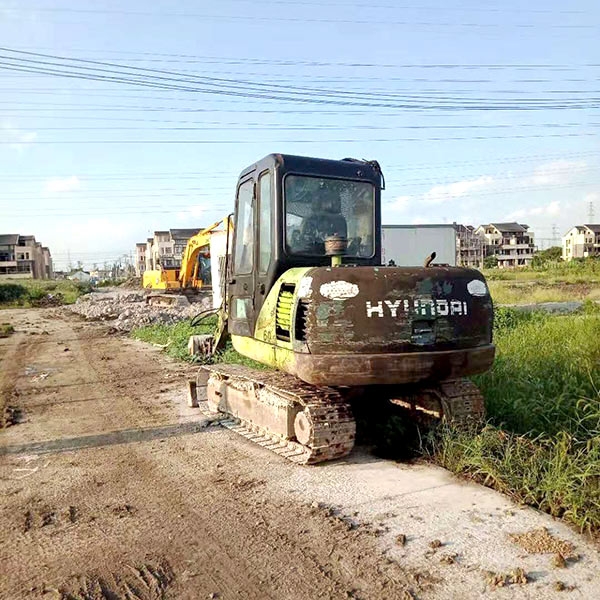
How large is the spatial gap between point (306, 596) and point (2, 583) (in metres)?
1.69

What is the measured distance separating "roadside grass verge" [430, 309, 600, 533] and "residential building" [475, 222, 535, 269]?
111 meters

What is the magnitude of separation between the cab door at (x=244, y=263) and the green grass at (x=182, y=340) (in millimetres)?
1843

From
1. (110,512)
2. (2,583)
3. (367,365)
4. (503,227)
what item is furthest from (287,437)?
(503,227)

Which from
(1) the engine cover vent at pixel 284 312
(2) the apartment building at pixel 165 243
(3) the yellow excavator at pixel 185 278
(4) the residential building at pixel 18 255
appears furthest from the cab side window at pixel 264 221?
(4) the residential building at pixel 18 255

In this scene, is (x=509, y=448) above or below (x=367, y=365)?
below

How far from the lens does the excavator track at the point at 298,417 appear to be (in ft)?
16.5

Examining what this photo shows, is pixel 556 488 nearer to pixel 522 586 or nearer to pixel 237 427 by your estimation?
pixel 522 586

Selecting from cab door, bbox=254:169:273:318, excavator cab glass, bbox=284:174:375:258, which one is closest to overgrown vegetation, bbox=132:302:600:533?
cab door, bbox=254:169:273:318

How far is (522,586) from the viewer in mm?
3162

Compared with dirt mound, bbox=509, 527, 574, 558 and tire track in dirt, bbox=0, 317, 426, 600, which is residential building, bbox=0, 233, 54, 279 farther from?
dirt mound, bbox=509, 527, 574, 558

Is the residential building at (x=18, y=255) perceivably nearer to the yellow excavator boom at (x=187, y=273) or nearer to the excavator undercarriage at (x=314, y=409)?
the yellow excavator boom at (x=187, y=273)

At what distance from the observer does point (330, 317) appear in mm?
4773

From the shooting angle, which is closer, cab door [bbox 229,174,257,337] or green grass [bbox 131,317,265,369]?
cab door [bbox 229,174,257,337]

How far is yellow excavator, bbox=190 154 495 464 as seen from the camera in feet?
15.7
